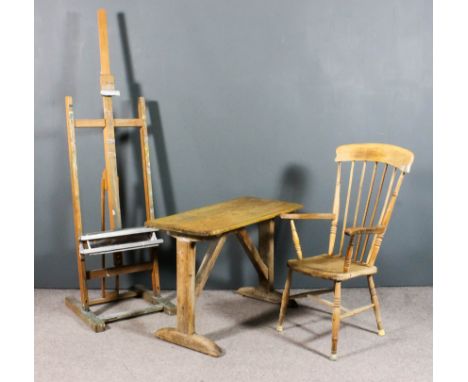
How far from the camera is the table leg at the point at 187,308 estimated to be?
3.26m

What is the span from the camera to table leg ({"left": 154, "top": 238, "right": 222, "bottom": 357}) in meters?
3.26

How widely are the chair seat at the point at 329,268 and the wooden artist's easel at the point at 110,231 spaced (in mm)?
990

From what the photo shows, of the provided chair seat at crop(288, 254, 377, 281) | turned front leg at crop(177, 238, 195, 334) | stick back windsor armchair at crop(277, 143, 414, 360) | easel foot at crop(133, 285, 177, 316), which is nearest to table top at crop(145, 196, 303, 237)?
turned front leg at crop(177, 238, 195, 334)

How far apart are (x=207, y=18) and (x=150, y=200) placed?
1.36 m

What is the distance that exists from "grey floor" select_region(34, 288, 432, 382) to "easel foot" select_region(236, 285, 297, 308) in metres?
0.05

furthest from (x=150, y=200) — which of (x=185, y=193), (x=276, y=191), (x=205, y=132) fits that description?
(x=276, y=191)

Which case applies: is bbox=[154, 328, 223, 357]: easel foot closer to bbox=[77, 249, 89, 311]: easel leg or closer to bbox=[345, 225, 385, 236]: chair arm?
bbox=[77, 249, 89, 311]: easel leg

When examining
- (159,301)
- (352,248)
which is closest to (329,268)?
(352,248)

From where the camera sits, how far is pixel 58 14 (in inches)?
164

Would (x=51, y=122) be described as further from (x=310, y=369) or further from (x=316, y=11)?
(x=310, y=369)

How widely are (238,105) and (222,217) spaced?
1127 mm

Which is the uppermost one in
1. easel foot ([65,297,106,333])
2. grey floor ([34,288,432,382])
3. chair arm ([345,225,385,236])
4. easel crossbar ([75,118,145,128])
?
easel crossbar ([75,118,145,128])

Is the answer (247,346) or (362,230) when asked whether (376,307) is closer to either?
(362,230)

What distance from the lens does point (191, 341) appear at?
3.31 m
